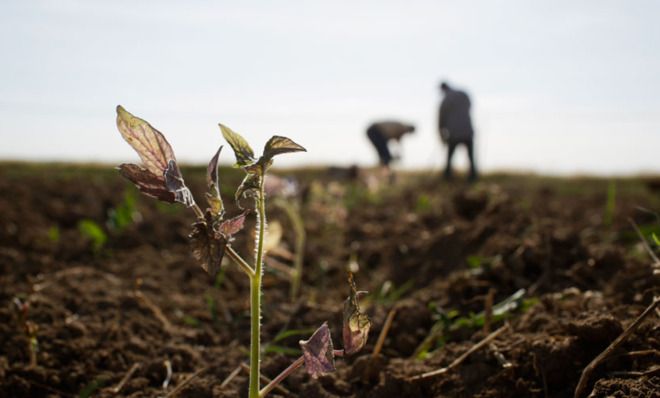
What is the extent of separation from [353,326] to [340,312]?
114 centimetres

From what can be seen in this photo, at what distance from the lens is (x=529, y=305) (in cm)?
206

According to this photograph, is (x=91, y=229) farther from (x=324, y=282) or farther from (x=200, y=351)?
(x=200, y=351)

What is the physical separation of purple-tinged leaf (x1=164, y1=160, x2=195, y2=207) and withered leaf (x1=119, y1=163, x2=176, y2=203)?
2 centimetres

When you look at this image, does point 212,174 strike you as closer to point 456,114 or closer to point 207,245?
point 207,245

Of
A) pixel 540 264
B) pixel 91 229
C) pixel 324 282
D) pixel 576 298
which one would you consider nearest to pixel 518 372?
pixel 576 298

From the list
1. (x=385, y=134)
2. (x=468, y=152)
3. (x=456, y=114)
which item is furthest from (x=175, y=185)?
(x=468, y=152)

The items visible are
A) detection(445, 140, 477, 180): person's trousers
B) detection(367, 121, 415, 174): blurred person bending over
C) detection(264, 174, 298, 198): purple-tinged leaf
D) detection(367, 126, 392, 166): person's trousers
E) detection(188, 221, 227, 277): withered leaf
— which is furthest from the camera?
detection(445, 140, 477, 180): person's trousers

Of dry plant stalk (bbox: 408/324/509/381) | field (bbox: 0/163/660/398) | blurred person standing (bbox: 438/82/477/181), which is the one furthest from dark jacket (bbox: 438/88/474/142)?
dry plant stalk (bbox: 408/324/509/381)

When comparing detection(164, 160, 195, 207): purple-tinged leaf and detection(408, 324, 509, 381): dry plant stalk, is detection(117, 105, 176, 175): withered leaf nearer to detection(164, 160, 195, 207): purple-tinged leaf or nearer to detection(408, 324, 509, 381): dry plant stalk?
detection(164, 160, 195, 207): purple-tinged leaf

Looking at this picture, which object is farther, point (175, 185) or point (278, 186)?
point (278, 186)

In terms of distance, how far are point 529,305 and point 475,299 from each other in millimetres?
183

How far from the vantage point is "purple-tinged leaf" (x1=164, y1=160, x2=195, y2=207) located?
109 centimetres

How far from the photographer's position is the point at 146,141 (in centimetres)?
114

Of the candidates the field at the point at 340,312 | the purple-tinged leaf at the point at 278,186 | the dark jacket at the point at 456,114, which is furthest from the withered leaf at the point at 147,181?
the dark jacket at the point at 456,114
